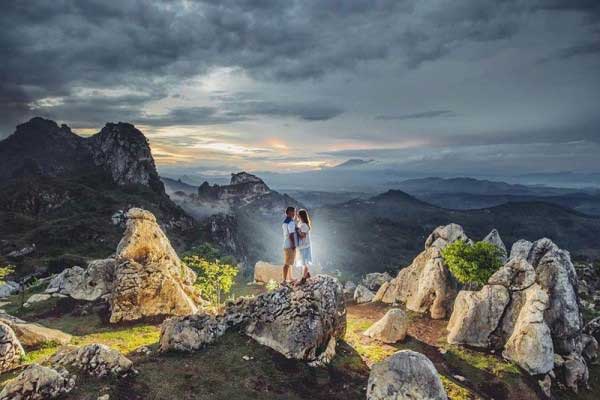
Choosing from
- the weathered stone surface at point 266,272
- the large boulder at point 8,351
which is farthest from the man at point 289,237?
the weathered stone surface at point 266,272

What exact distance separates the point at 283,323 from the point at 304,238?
692 cm

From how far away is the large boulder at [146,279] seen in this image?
39.7 meters

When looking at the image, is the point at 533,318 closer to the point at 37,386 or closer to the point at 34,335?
the point at 37,386

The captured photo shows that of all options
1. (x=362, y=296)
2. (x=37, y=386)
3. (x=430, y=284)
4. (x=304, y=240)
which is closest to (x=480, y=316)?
(x=430, y=284)

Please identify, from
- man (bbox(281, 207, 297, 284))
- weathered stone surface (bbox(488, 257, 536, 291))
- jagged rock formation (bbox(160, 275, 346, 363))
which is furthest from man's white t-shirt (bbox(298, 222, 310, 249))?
weathered stone surface (bbox(488, 257, 536, 291))

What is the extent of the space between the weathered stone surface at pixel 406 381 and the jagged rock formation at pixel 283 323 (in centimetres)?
664

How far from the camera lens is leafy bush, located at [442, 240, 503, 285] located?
145 ft

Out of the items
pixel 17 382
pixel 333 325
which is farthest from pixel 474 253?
pixel 17 382

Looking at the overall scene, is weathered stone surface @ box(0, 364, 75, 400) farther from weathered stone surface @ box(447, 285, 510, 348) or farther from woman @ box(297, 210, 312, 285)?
weathered stone surface @ box(447, 285, 510, 348)

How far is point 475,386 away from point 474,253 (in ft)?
60.1

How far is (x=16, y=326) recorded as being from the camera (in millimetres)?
30156

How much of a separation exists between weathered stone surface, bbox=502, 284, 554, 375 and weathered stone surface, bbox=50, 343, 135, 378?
3171cm

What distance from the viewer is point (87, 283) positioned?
167ft

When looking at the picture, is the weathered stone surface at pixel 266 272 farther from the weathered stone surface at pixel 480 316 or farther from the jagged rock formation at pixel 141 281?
the weathered stone surface at pixel 480 316
